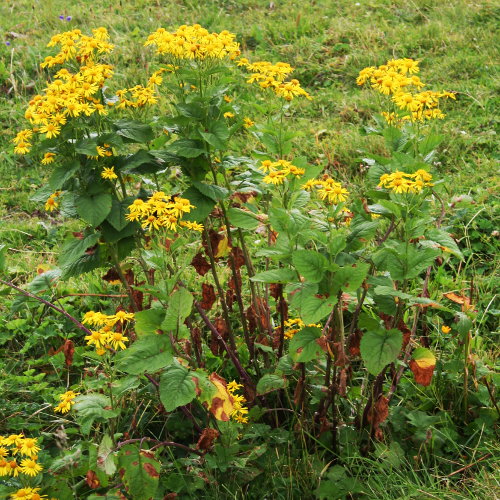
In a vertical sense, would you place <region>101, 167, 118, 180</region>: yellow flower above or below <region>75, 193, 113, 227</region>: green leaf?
above

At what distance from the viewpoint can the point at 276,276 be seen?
210 centimetres

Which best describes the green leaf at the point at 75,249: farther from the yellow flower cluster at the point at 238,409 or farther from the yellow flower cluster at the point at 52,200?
the yellow flower cluster at the point at 238,409

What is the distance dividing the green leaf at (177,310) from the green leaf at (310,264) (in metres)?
0.33

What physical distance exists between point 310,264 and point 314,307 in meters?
0.13

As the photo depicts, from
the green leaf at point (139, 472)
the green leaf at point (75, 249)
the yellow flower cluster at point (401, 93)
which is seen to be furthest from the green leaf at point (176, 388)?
the yellow flower cluster at point (401, 93)

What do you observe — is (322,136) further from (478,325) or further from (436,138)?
(436,138)

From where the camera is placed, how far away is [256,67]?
2449 millimetres

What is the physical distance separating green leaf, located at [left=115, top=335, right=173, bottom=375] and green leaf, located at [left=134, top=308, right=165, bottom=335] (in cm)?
6

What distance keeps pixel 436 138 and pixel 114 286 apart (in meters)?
1.94

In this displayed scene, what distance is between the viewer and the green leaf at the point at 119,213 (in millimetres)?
2309

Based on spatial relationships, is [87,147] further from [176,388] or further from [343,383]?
[343,383]

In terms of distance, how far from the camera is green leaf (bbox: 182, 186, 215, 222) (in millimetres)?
2266

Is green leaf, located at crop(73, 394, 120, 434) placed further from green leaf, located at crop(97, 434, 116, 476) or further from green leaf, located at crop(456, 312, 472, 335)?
green leaf, located at crop(456, 312, 472, 335)

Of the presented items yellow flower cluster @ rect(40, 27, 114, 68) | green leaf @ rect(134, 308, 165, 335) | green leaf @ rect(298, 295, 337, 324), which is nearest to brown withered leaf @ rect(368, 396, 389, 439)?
green leaf @ rect(298, 295, 337, 324)
